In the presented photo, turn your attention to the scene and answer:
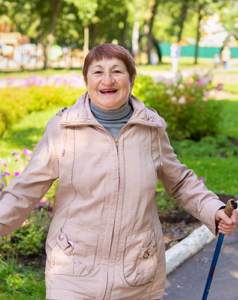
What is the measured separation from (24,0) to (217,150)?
2311 cm

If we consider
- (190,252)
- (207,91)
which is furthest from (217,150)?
(190,252)

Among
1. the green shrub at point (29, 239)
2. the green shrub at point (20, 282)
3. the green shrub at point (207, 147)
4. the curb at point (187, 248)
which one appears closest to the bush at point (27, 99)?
the green shrub at point (207, 147)

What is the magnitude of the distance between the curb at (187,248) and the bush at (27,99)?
18.5 ft

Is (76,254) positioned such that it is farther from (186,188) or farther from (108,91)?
(108,91)

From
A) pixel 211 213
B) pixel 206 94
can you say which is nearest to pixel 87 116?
pixel 211 213

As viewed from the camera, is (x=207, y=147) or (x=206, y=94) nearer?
(x=207, y=147)

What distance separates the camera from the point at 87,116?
1.84 metres

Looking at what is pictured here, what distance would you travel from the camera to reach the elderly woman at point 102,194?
1.79 meters

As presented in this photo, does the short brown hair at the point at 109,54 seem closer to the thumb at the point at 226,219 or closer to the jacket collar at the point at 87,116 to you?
the jacket collar at the point at 87,116

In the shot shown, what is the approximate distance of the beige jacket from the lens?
5.84 feet

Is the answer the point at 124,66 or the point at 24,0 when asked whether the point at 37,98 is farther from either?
the point at 24,0

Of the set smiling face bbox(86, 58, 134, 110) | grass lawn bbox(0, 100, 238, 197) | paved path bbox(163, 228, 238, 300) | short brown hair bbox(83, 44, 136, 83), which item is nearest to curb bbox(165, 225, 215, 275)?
paved path bbox(163, 228, 238, 300)

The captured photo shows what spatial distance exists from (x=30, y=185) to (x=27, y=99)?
8.75 meters

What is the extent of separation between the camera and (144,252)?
185 centimetres
